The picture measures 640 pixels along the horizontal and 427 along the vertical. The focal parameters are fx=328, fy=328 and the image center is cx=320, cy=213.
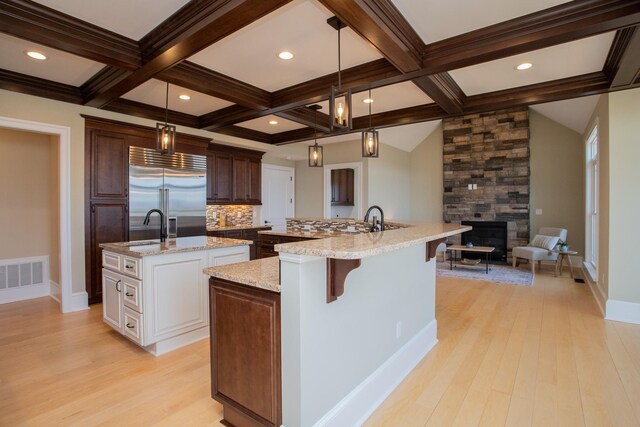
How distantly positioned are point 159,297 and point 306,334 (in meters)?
1.79

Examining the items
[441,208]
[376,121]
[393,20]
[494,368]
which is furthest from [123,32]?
[441,208]

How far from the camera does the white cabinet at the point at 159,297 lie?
2725mm

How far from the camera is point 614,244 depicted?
11.7 feet

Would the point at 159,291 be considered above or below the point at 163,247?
below

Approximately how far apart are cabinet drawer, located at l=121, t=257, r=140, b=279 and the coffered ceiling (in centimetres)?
170

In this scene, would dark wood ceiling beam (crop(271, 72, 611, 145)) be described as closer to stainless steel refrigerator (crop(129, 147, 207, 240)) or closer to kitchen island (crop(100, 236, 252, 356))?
stainless steel refrigerator (crop(129, 147, 207, 240))

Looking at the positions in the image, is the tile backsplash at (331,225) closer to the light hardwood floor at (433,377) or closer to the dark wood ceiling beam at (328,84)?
the light hardwood floor at (433,377)

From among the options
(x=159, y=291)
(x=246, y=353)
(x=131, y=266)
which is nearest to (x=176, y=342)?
(x=159, y=291)

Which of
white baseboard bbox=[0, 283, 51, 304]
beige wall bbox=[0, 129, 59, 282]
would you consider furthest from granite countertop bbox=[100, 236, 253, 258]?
white baseboard bbox=[0, 283, 51, 304]

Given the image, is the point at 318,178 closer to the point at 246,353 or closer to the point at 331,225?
the point at 331,225

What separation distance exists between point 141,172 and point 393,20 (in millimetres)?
3804

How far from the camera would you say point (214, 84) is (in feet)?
11.4

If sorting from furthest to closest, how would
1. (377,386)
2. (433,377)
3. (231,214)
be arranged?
(231,214) < (433,377) < (377,386)

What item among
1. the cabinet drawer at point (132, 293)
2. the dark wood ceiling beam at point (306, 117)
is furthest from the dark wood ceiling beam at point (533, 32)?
the cabinet drawer at point (132, 293)
